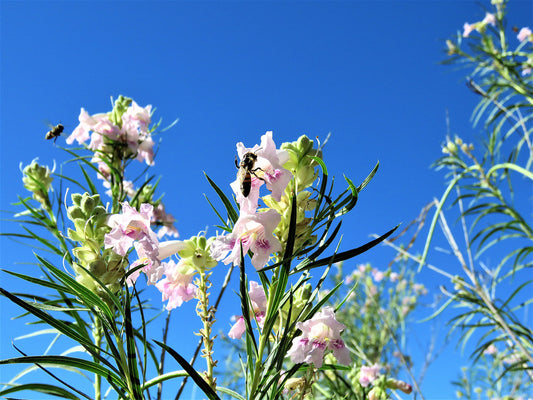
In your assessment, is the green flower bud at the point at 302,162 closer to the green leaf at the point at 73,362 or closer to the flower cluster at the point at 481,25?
the green leaf at the point at 73,362

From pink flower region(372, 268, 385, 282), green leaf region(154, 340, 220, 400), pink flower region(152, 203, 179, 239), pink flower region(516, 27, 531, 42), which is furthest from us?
pink flower region(372, 268, 385, 282)

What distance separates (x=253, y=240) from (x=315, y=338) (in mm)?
166

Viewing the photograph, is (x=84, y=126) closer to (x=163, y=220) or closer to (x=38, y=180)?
(x=38, y=180)

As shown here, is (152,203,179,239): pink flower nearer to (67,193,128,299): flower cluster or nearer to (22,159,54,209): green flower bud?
(22,159,54,209): green flower bud

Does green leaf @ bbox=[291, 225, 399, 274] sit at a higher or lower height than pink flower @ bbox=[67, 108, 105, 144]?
lower

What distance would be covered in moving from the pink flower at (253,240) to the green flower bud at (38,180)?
110 cm

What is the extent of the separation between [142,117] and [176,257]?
3.05 feet

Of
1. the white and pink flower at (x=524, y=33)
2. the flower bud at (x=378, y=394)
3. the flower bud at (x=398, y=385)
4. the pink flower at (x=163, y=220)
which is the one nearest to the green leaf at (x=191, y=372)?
the flower bud at (x=378, y=394)

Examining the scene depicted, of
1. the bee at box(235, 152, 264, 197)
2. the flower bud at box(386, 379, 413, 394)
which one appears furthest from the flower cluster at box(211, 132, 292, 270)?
the flower bud at box(386, 379, 413, 394)

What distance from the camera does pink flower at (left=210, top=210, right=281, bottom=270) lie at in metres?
0.53

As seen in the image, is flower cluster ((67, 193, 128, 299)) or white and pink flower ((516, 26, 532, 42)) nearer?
flower cluster ((67, 193, 128, 299))

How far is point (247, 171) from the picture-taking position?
0.61 meters

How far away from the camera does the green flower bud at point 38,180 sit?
1417 mm

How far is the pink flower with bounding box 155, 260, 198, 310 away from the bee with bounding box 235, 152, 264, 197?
147mm
